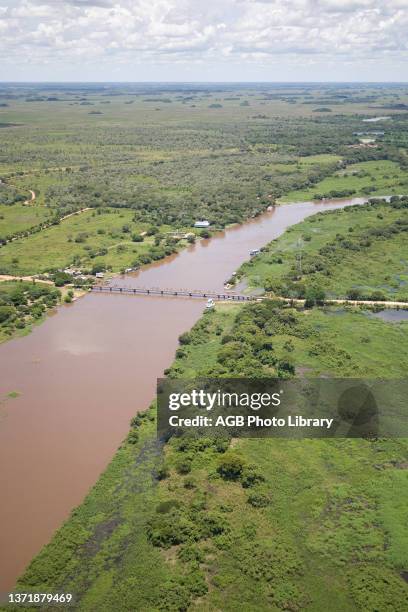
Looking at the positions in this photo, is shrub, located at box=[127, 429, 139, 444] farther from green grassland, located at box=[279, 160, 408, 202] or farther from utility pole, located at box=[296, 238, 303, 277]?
green grassland, located at box=[279, 160, 408, 202]

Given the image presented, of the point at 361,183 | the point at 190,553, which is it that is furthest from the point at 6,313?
the point at 361,183

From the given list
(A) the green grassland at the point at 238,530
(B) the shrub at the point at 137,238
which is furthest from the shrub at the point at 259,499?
(B) the shrub at the point at 137,238

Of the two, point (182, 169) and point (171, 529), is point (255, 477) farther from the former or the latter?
point (182, 169)

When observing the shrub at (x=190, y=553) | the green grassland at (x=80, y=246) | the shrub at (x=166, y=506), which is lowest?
the shrub at (x=190, y=553)

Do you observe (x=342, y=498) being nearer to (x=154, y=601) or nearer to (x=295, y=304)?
(x=154, y=601)

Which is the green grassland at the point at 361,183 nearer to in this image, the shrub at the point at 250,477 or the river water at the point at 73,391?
the river water at the point at 73,391

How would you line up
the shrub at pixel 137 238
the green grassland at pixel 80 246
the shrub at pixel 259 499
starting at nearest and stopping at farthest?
the shrub at pixel 259 499, the green grassland at pixel 80 246, the shrub at pixel 137 238
